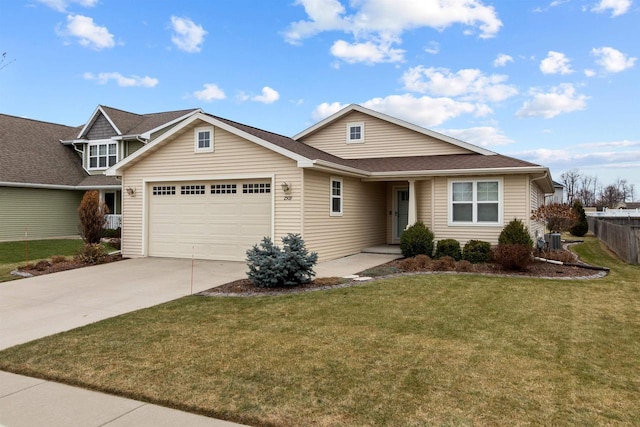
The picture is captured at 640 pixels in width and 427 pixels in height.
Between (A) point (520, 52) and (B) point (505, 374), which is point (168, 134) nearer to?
(B) point (505, 374)

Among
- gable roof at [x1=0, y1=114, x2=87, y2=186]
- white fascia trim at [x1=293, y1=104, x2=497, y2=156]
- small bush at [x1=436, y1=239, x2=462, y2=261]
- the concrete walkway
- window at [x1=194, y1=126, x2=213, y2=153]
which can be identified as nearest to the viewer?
the concrete walkway

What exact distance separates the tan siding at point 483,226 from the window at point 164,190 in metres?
9.01

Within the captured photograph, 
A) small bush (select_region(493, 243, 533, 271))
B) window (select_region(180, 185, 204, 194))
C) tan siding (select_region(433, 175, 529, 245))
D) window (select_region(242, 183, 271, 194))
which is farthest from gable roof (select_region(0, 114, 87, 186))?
small bush (select_region(493, 243, 533, 271))

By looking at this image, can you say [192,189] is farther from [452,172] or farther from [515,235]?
[515,235]

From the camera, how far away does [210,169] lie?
13.5m

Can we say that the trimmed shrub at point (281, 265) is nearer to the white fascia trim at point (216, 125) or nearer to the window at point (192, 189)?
the white fascia trim at point (216, 125)

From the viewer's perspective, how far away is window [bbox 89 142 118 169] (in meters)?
24.6

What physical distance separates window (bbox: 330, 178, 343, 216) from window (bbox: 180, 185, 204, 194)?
168 inches

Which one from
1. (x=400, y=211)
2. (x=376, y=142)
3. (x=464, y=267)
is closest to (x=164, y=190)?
(x=376, y=142)

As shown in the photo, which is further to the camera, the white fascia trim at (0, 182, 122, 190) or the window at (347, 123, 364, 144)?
the white fascia trim at (0, 182, 122, 190)

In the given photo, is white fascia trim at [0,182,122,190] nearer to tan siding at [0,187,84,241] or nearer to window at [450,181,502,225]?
tan siding at [0,187,84,241]

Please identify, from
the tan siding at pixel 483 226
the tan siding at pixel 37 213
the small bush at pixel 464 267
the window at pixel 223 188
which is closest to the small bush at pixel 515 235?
the tan siding at pixel 483 226

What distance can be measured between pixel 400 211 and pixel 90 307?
486 inches

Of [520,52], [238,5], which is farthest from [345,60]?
[520,52]
